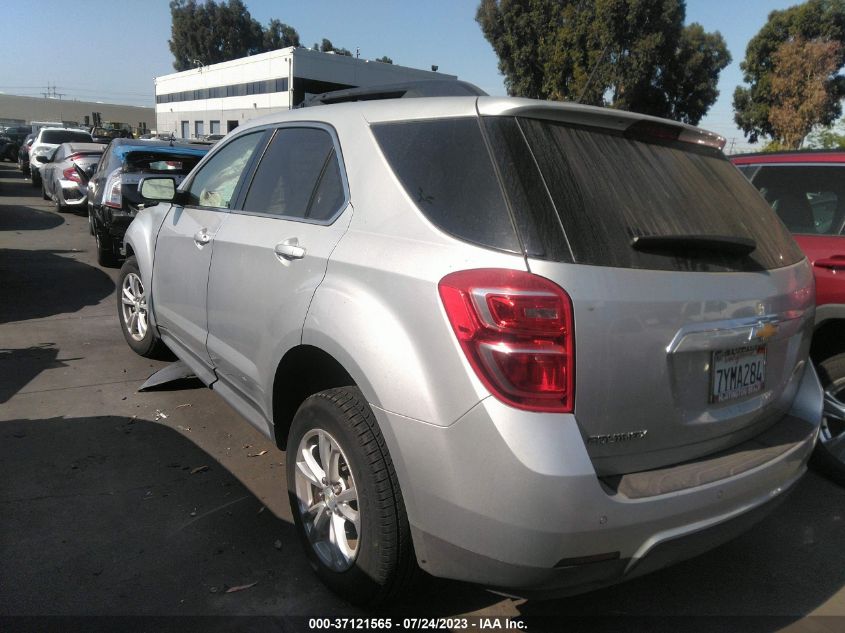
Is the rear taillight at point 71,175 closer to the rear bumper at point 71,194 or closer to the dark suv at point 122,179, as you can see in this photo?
the rear bumper at point 71,194

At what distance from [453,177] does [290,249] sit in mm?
866

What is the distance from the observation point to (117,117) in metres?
108

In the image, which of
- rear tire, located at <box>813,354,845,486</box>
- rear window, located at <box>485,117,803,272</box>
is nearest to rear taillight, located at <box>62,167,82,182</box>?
rear window, located at <box>485,117,803,272</box>

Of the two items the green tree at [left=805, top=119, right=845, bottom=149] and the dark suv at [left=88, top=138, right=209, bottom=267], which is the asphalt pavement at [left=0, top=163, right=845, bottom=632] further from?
the green tree at [left=805, top=119, right=845, bottom=149]

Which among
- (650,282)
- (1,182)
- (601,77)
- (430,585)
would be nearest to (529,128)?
(650,282)

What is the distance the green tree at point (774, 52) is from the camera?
2952 cm

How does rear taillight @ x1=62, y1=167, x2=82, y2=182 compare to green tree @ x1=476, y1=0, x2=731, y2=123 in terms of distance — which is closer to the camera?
rear taillight @ x1=62, y1=167, x2=82, y2=182

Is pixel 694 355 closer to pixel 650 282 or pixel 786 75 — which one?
pixel 650 282

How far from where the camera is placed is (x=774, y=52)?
30781 millimetres

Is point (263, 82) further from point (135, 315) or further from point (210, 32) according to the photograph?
point (135, 315)

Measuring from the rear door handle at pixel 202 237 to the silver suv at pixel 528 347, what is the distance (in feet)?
2.74

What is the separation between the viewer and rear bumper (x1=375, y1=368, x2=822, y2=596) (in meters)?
1.82

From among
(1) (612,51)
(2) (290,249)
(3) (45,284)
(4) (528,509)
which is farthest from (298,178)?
(1) (612,51)

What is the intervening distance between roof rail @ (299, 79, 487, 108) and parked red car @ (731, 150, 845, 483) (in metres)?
2.24
